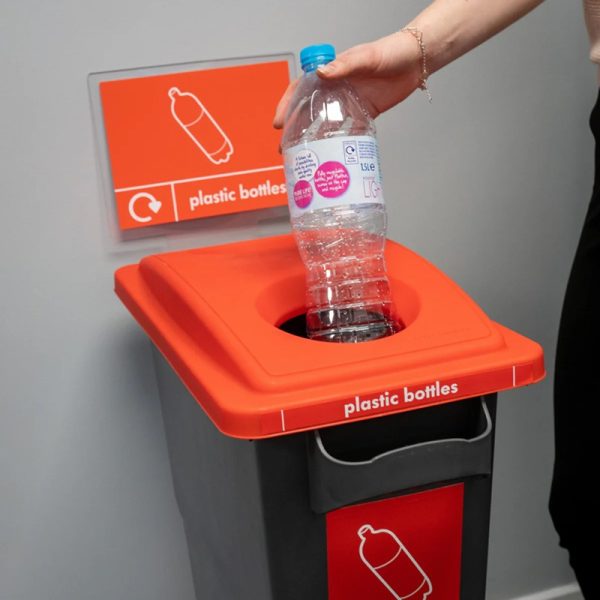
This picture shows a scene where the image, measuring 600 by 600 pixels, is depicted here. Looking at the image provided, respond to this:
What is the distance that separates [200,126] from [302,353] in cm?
54

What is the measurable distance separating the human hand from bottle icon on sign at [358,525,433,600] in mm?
504

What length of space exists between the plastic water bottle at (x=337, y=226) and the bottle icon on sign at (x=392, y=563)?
9.7 inches

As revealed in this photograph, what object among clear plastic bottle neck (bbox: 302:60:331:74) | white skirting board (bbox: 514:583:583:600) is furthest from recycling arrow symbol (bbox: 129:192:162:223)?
white skirting board (bbox: 514:583:583:600)

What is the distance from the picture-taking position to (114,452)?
130 cm

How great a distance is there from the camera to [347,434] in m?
0.83

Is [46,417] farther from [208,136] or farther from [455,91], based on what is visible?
[455,91]

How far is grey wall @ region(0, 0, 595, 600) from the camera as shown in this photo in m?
1.17

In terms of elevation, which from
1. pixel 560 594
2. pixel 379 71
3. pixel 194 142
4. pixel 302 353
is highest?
pixel 379 71

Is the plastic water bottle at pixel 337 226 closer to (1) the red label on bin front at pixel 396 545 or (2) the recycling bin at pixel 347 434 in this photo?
(2) the recycling bin at pixel 347 434

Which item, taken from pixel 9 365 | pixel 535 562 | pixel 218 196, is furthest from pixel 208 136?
pixel 535 562

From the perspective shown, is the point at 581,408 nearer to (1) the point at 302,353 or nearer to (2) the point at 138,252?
(1) the point at 302,353

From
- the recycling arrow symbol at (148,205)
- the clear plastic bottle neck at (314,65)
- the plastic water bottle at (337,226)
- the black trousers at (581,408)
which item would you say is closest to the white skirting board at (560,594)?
the black trousers at (581,408)

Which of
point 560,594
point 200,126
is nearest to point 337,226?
point 200,126

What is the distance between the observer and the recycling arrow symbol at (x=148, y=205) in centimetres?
121
